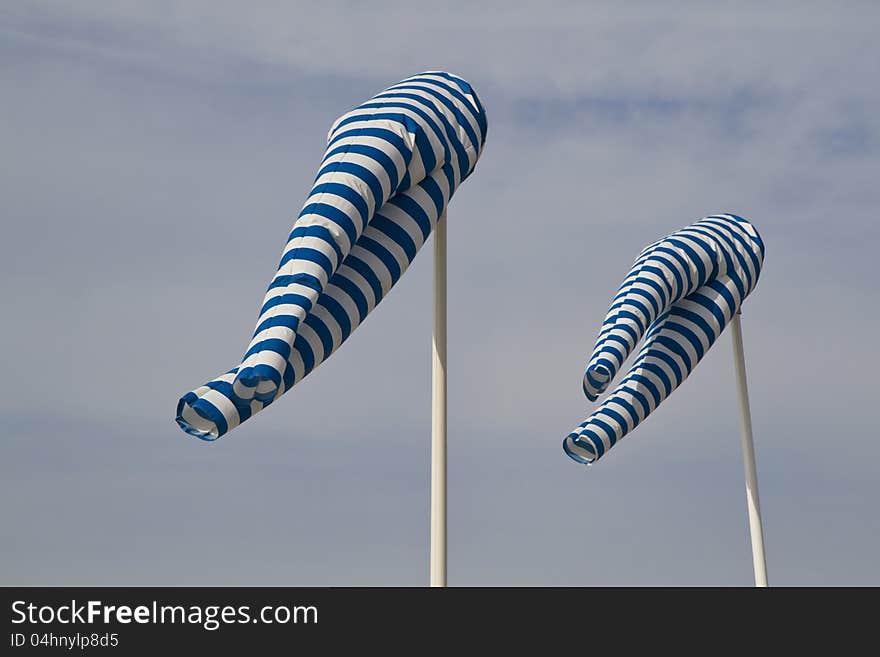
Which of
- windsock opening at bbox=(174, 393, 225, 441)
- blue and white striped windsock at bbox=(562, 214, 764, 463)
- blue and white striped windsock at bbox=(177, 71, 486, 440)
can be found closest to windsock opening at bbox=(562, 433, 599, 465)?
blue and white striped windsock at bbox=(562, 214, 764, 463)

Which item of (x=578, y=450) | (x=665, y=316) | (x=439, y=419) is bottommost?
(x=439, y=419)

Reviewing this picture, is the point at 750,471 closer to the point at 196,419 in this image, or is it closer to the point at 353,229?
the point at 353,229

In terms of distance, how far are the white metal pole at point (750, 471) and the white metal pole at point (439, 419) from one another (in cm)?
468

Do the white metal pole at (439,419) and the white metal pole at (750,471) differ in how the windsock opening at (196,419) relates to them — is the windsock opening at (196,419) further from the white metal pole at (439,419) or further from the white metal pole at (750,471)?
the white metal pole at (750,471)

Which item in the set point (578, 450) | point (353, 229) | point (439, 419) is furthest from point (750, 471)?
point (353, 229)

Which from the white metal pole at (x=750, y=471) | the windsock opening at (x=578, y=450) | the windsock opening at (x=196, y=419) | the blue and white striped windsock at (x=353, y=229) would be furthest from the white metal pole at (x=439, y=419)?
the white metal pole at (x=750, y=471)

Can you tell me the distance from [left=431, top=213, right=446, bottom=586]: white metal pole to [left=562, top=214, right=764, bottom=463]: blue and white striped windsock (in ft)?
6.07

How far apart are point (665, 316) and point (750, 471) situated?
1781 mm

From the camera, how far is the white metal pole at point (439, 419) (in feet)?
26.6

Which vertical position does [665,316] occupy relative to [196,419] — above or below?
above

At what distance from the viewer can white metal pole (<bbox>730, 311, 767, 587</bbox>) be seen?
11.7 meters

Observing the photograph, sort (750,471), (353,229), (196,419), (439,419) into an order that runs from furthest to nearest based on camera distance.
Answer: (750,471) → (439,419) → (353,229) → (196,419)

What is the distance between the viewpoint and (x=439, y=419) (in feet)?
27.4
